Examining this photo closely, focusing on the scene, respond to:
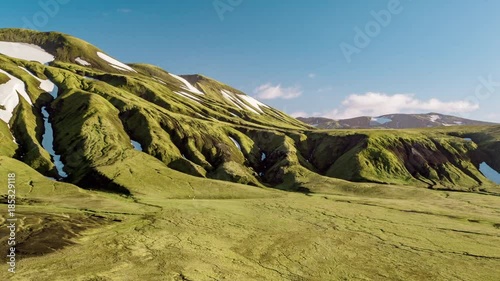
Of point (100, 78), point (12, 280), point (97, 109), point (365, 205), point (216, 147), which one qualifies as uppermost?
point (100, 78)

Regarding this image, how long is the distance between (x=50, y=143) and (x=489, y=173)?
470 ft

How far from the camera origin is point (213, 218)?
56.5 m

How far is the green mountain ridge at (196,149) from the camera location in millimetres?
88750

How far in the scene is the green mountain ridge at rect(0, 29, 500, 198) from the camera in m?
88.8

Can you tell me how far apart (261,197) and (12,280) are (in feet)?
186

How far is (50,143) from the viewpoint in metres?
102

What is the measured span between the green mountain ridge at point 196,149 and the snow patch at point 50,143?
4.00 feet

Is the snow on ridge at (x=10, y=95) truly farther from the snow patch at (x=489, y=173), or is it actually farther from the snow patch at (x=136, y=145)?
the snow patch at (x=489, y=173)

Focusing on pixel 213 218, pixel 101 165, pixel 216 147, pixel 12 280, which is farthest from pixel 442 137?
pixel 12 280

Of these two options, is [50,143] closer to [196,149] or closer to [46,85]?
[196,149]

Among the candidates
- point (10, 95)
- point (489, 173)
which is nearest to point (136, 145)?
point (10, 95)

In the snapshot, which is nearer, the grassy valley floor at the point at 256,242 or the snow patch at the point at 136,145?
the grassy valley floor at the point at 256,242

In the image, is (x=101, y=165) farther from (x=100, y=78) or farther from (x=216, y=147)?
(x=100, y=78)

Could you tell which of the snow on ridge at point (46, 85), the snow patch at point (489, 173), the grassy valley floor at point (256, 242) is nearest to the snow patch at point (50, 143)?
the snow on ridge at point (46, 85)
